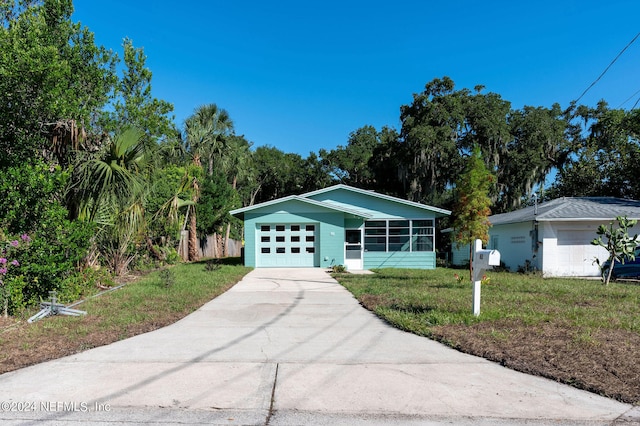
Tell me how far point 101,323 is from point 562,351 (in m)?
6.83

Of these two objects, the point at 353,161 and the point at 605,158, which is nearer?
the point at 605,158

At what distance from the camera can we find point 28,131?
31.1 ft

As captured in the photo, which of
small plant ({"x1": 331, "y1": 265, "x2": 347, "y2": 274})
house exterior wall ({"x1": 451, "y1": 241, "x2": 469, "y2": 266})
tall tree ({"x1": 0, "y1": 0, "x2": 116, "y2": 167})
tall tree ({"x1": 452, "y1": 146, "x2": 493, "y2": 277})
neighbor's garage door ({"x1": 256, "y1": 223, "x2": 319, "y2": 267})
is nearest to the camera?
tall tree ({"x1": 0, "y1": 0, "x2": 116, "y2": 167})

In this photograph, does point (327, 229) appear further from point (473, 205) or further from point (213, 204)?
point (213, 204)

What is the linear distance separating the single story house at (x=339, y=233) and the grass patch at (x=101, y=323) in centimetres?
886

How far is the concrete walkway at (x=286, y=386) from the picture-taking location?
12.4 feet

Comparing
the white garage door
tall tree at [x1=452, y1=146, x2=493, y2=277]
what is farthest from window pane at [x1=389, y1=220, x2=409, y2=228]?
tall tree at [x1=452, y1=146, x2=493, y2=277]

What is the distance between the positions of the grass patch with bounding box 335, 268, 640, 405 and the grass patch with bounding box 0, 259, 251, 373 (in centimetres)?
403

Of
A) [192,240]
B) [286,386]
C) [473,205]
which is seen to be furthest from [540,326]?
[192,240]

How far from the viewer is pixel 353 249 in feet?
69.2

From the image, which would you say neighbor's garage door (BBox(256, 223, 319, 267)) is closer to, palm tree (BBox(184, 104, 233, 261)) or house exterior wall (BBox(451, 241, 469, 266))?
palm tree (BBox(184, 104, 233, 261))

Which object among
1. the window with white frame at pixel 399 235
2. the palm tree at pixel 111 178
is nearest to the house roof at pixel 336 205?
the window with white frame at pixel 399 235

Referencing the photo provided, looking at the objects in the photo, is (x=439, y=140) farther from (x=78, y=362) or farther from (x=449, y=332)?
(x=78, y=362)

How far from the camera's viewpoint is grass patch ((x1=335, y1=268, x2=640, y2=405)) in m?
4.93
